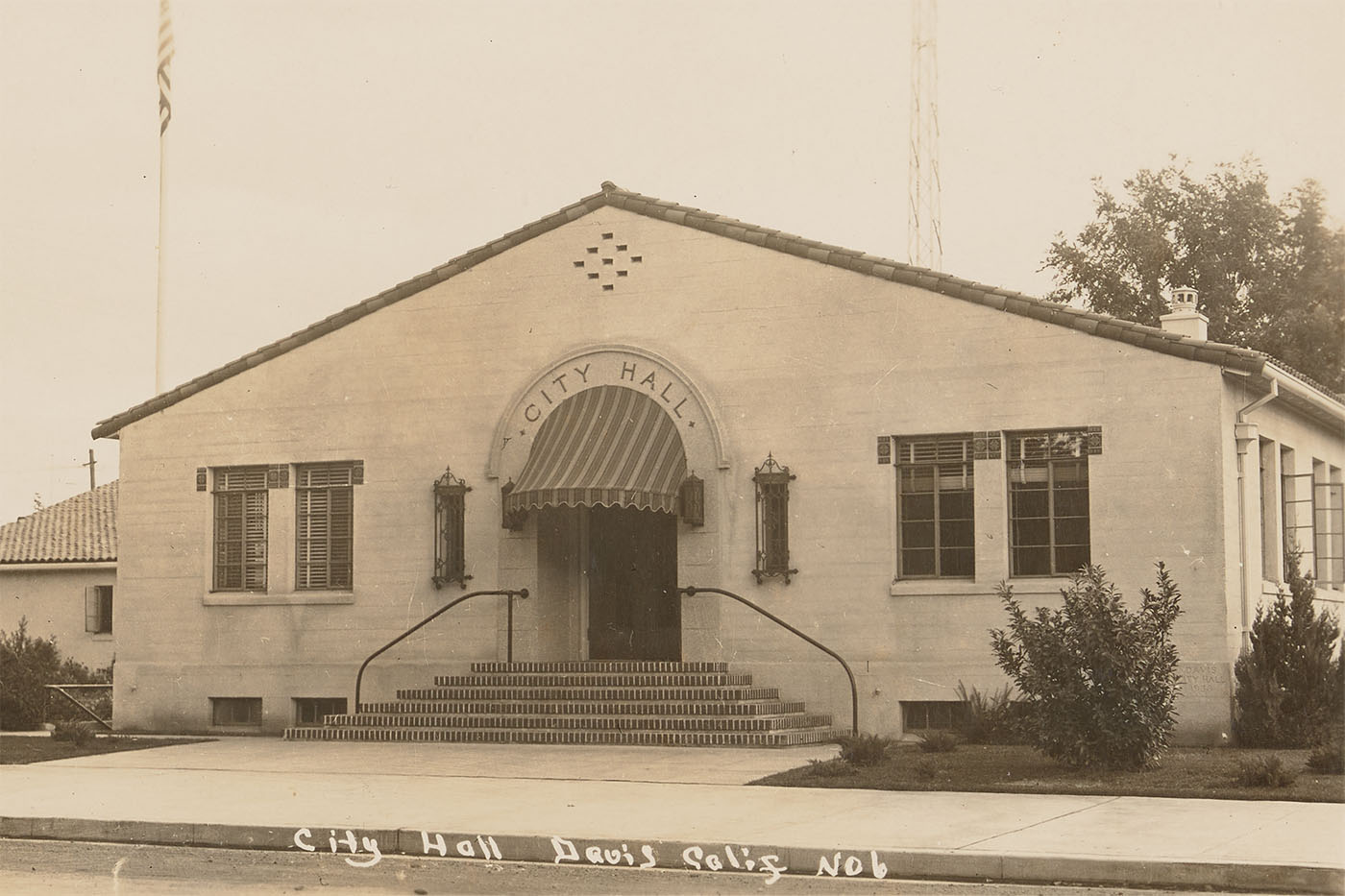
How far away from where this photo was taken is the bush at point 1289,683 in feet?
63.6

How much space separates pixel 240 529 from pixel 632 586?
6115 millimetres

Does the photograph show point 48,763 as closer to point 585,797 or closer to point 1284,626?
point 585,797

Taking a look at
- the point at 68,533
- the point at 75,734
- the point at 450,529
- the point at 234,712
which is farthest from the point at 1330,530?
the point at 68,533

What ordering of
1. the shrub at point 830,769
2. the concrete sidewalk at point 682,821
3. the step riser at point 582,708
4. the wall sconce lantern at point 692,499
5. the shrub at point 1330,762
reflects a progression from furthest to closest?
the wall sconce lantern at point 692,499, the step riser at point 582,708, the shrub at point 830,769, the shrub at point 1330,762, the concrete sidewalk at point 682,821

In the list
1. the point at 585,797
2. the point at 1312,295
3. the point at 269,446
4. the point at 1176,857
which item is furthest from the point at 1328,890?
the point at 1312,295

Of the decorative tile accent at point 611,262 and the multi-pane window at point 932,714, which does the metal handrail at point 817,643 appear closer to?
the multi-pane window at point 932,714

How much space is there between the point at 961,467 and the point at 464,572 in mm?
7132

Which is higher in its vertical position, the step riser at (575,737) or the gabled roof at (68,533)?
the gabled roof at (68,533)

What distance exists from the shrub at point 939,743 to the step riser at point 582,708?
2716 millimetres

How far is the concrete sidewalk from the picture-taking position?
10.8m

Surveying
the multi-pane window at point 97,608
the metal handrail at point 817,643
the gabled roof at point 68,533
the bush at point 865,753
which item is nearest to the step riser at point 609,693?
the metal handrail at point 817,643

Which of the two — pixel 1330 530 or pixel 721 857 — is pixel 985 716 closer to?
pixel 1330 530

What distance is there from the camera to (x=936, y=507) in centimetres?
2177

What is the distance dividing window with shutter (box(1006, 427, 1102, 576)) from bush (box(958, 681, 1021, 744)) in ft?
5.18
